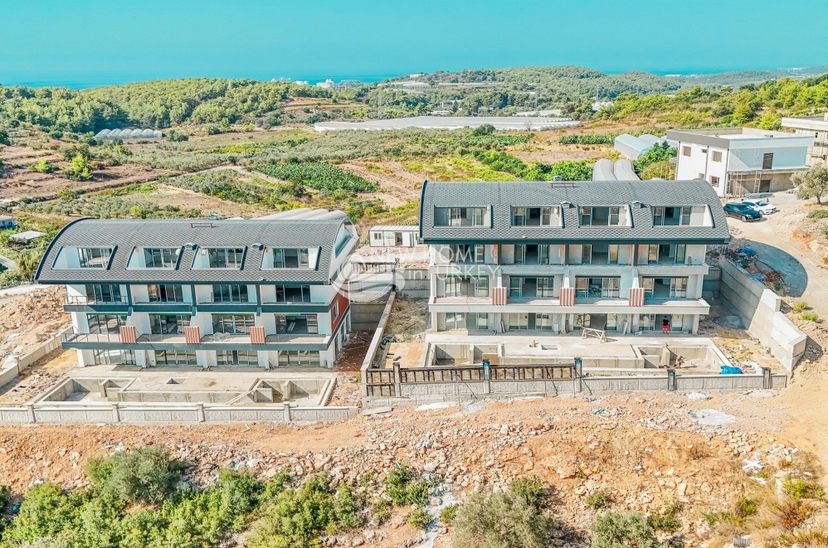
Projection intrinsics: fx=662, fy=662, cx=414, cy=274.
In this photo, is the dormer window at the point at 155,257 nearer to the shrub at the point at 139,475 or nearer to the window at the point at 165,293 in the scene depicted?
the window at the point at 165,293

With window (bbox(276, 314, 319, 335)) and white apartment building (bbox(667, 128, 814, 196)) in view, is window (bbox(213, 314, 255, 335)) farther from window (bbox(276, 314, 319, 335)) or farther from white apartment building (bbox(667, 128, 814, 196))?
white apartment building (bbox(667, 128, 814, 196))

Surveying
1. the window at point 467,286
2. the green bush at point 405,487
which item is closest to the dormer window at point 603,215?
the window at point 467,286

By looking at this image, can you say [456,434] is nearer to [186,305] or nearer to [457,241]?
[457,241]

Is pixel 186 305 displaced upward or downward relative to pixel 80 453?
upward

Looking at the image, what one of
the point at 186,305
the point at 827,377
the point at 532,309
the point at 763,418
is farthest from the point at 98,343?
the point at 827,377

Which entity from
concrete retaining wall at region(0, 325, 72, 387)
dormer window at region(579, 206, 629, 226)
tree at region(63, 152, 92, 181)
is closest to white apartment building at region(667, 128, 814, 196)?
dormer window at region(579, 206, 629, 226)

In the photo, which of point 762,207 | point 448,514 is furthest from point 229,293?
point 762,207

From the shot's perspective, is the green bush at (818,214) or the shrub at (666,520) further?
the green bush at (818,214)
